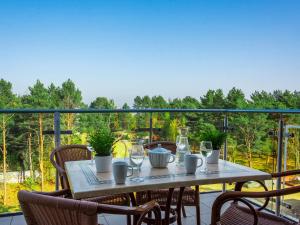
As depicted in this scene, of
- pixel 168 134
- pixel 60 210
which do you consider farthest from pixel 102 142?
pixel 168 134

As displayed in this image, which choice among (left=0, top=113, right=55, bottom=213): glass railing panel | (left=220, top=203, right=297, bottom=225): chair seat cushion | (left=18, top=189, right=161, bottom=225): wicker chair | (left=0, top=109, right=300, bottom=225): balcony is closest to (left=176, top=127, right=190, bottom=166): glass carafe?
(left=0, top=109, right=300, bottom=225): balcony

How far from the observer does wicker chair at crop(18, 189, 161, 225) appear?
115cm

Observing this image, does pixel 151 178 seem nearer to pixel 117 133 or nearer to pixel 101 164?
pixel 101 164

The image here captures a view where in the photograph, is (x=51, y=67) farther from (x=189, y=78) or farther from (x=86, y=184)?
(x=86, y=184)

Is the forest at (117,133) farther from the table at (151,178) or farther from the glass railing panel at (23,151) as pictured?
the table at (151,178)

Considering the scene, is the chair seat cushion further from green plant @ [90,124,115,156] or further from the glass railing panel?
the glass railing panel

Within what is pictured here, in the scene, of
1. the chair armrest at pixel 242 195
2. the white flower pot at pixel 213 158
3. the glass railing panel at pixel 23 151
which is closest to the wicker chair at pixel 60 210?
the chair armrest at pixel 242 195

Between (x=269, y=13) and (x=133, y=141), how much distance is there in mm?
12720

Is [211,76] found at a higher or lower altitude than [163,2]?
lower

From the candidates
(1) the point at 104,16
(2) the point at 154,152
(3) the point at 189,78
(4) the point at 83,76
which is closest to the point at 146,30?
(1) the point at 104,16

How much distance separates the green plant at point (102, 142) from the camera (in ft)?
6.29

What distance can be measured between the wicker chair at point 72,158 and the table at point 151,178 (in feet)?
1.09

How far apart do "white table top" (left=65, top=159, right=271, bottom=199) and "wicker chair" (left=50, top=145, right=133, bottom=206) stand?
1.09 ft

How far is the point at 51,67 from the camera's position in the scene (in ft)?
50.6
